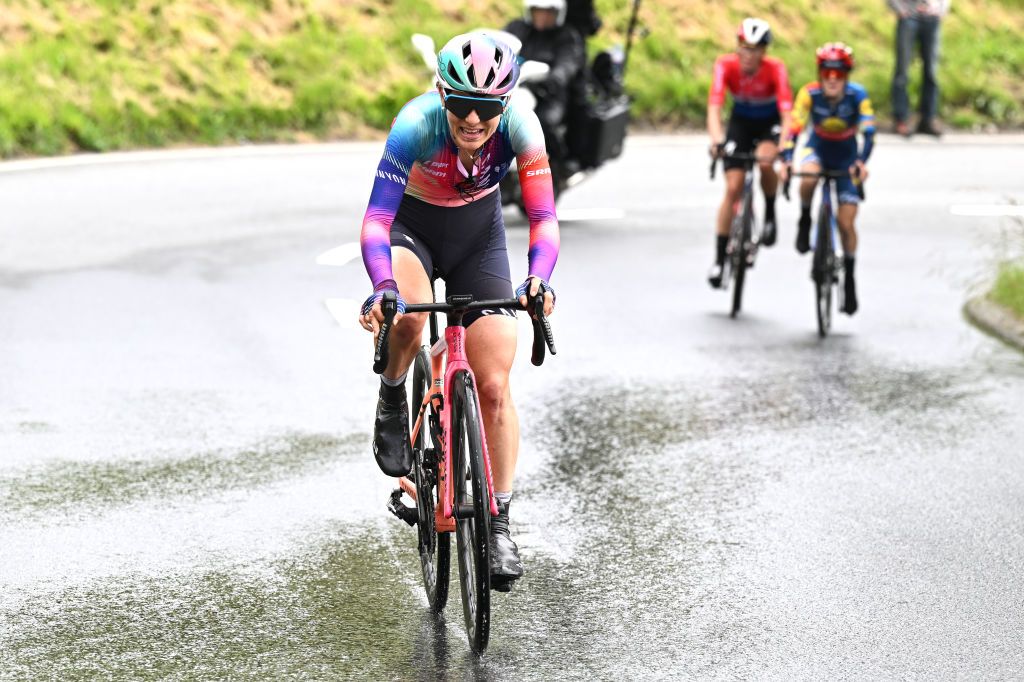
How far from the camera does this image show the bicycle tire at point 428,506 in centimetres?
597

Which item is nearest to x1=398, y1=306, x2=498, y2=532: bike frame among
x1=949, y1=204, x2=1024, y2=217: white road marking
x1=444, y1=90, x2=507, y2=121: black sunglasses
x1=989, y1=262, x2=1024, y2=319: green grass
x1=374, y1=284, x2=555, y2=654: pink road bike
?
x1=374, y1=284, x2=555, y2=654: pink road bike

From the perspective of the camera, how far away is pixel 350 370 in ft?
32.8

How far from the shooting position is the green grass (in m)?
12.0

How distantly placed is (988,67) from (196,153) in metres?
11.4

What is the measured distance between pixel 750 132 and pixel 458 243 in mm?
7049

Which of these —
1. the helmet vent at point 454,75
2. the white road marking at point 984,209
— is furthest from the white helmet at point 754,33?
the helmet vent at point 454,75

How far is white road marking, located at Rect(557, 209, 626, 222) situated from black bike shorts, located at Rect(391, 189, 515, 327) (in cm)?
935

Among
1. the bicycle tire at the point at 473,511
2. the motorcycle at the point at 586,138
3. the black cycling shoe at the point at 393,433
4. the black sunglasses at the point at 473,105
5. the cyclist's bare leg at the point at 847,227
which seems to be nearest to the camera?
the bicycle tire at the point at 473,511

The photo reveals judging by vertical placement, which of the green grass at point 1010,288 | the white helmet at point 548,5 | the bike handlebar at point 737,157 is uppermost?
the white helmet at point 548,5

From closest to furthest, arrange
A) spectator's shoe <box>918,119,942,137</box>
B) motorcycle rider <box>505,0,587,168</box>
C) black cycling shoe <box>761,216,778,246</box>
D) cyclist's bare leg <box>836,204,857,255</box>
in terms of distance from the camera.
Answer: cyclist's bare leg <box>836,204,857,255</box> → black cycling shoe <box>761,216,778,246</box> → motorcycle rider <box>505,0,587,168</box> → spectator's shoe <box>918,119,942,137</box>

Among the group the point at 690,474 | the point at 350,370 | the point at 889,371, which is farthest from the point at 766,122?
the point at 690,474

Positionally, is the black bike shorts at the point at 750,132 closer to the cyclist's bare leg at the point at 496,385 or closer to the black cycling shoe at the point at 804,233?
the black cycling shoe at the point at 804,233

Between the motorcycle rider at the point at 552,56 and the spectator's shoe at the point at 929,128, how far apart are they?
722cm

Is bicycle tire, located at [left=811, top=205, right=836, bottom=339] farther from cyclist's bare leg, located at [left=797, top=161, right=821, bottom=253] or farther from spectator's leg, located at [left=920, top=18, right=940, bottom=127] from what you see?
spectator's leg, located at [left=920, top=18, right=940, bottom=127]
